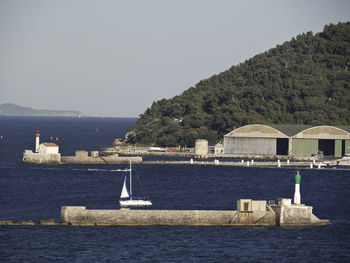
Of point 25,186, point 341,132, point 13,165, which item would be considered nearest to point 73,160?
point 13,165

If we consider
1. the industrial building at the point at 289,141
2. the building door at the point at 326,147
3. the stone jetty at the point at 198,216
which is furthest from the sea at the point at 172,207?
the building door at the point at 326,147

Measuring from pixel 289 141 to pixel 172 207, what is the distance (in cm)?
8070

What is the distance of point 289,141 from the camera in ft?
551

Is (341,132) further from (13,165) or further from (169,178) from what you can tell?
(13,165)

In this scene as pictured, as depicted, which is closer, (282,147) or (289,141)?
(289,141)

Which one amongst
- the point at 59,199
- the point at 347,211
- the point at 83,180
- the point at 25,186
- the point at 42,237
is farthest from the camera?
the point at 83,180

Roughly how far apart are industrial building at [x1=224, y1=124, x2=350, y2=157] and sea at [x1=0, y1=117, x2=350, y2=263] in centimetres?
2351

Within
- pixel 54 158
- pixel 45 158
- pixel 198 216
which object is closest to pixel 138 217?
pixel 198 216

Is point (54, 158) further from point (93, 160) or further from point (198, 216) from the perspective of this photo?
point (198, 216)

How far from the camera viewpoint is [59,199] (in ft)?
319

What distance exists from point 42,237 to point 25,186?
42.7 metres

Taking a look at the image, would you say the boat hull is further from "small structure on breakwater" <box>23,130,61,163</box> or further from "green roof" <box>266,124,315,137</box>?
"green roof" <box>266,124,315,137</box>

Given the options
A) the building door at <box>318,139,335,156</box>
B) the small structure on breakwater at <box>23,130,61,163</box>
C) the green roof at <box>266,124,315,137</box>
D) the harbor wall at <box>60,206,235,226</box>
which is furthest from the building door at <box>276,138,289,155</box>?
the harbor wall at <box>60,206,235,226</box>

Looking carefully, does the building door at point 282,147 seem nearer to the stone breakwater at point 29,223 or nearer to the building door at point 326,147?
the building door at point 326,147
